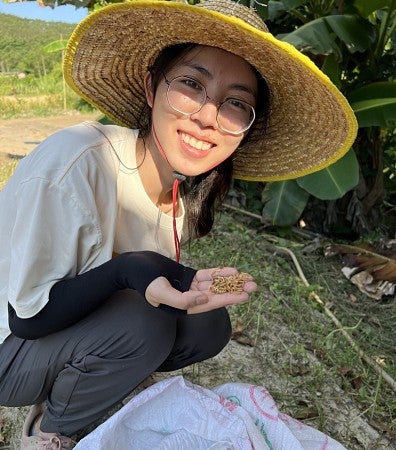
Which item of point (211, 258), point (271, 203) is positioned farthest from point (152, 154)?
point (271, 203)

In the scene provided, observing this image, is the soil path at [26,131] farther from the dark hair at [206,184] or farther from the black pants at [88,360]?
the black pants at [88,360]

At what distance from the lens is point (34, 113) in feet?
26.5

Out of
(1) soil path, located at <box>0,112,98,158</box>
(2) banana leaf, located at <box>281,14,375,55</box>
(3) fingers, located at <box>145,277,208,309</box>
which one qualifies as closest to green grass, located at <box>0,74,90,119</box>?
(1) soil path, located at <box>0,112,98,158</box>

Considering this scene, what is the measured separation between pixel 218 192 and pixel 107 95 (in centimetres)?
40

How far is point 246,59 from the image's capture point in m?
1.13

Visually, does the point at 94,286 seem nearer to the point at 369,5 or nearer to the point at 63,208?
the point at 63,208

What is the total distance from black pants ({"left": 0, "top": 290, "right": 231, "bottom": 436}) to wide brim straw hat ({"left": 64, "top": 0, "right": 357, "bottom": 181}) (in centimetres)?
54

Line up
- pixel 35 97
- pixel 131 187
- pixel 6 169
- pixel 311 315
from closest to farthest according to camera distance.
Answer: pixel 131 187 < pixel 311 315 < pixel 6 169 < pixel 35 97

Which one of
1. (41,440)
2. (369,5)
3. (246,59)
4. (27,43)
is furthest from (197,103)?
(27,43)

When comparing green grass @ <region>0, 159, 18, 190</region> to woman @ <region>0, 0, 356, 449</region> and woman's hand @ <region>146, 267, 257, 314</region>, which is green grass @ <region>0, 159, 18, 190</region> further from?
woman's hand @ <region>146, 267, 257, 314</region>

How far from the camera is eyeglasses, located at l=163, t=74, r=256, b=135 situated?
1.12 metres

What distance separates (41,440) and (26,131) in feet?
18.4

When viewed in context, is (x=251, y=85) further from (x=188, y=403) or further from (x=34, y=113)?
(x=34, y=113)

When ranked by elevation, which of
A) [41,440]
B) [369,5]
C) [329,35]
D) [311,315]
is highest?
[369,5]
